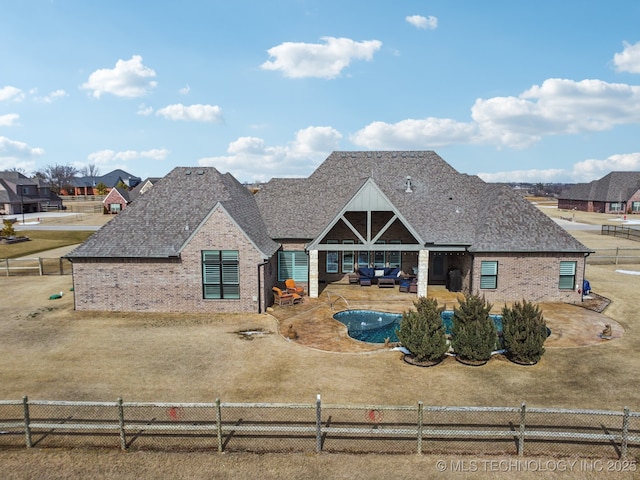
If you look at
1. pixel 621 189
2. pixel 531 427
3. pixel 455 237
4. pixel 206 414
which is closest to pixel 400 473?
pixel 531 427

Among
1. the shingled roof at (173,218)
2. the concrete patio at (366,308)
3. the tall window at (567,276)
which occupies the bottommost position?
the concrete patio at (366,308)

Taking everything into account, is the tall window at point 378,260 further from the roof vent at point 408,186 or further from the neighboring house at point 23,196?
the neighboring house at point 23,196

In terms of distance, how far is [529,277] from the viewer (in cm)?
2483

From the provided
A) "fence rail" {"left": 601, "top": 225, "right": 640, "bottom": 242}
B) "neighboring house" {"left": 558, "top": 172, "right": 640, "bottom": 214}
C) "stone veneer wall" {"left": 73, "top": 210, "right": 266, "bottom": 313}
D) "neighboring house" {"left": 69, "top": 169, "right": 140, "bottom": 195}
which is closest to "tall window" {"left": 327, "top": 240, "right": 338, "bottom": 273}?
"stone veneer wall" {"left": 73, "top": 210, "right": 266, "bottom": 313}

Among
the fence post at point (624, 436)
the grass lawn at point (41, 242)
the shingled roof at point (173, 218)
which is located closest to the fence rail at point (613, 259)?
the shingled roof at point (173, 218)

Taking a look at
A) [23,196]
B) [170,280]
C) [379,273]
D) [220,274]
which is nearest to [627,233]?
[379,273]

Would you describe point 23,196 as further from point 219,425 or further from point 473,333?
point 473,333

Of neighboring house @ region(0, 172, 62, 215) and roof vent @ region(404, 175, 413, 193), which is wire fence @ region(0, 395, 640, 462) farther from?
neighboring house @ region(0, 172, 62, 215)

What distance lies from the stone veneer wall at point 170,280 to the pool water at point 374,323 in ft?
16.2

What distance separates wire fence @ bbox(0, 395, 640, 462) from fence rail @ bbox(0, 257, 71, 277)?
23724 mm

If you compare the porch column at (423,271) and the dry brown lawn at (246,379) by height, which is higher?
the porch column at (423,271)

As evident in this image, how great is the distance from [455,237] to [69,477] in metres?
22.0

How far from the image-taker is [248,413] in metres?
12.5

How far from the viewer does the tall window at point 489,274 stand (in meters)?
24.9
